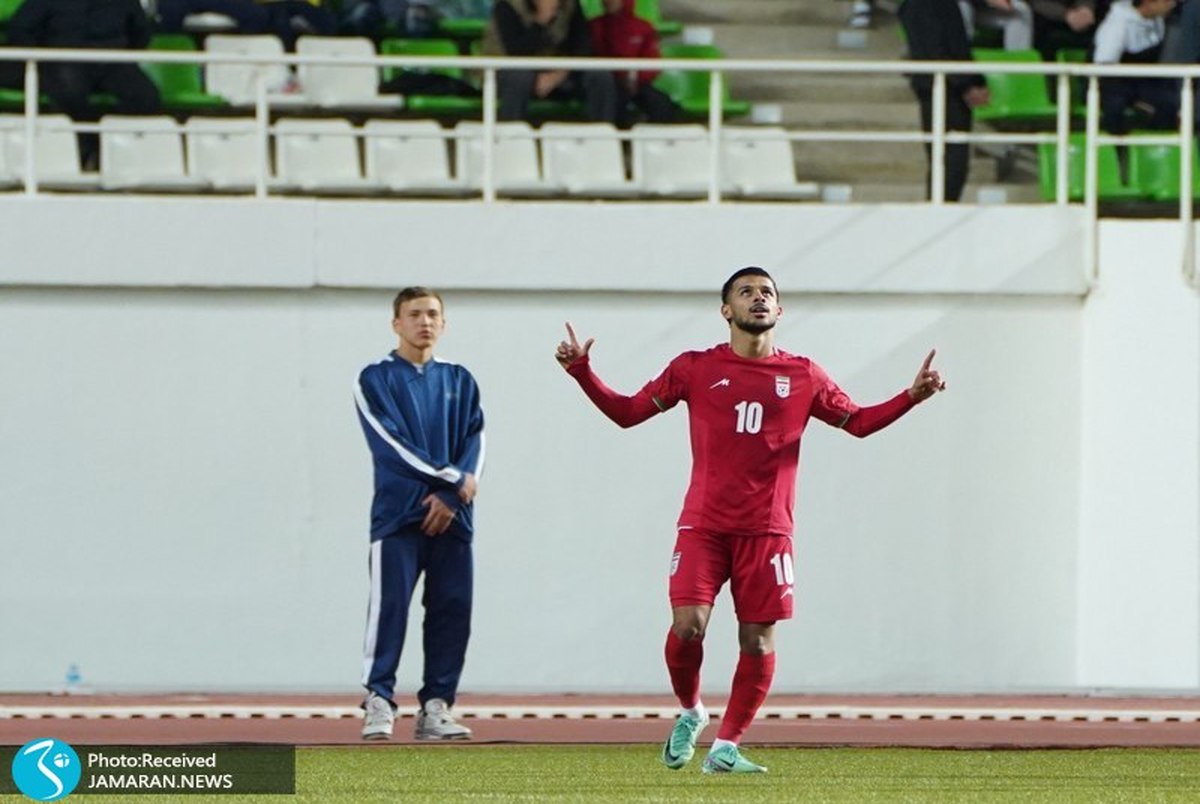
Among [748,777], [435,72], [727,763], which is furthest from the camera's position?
[435,72]

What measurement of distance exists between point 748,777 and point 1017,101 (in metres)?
8.64

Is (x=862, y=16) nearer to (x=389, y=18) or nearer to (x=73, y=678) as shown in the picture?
(x=389, y=18)

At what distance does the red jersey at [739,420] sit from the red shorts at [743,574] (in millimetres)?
55

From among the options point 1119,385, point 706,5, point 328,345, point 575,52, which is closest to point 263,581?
point 328,345

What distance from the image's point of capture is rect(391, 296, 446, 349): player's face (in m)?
11.7

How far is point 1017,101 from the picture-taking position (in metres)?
17.9

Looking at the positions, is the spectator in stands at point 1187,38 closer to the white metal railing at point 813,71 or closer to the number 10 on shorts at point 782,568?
A: the white metal railing at point 813,71

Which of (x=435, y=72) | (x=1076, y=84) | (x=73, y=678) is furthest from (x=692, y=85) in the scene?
(x=73, y=678)

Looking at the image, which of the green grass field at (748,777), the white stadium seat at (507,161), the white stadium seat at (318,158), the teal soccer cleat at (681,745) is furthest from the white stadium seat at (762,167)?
the teal soccer cleat at (681,745)

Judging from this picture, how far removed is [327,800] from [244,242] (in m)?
6.93

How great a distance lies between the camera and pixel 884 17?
1991 cm

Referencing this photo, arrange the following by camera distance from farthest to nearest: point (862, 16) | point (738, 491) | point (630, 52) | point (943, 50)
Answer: point (862, 16) < point (630, 52) < point (943, 50) < point (738, 491)

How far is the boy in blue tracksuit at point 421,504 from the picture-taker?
11.7 metres

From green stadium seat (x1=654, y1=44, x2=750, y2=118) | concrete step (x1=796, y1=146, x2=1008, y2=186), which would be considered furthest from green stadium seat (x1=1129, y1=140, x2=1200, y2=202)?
green stadium seat (x1=654, y1=44, x2=750, y2=118)
